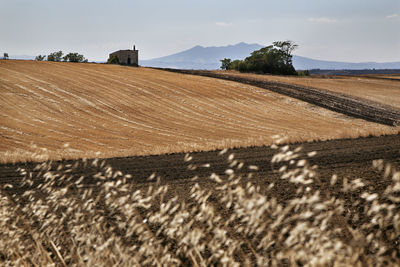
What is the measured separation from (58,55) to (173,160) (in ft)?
325

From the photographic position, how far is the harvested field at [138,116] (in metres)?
18.1

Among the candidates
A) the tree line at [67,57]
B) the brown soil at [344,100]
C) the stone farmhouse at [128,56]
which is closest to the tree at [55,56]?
the tree line at [67,57]

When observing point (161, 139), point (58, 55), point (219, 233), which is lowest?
point (161, 139)

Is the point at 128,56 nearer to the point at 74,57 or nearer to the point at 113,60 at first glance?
the point at 113,60

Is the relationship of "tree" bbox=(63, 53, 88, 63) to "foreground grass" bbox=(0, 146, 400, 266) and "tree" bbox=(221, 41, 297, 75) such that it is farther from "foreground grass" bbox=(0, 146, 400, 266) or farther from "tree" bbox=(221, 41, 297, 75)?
"foreground grass" bbox=(0, 146, 400, 266)

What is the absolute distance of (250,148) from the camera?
49.0 feet

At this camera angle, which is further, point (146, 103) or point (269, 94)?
point (269, 94)

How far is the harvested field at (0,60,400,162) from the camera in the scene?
18141 millimetres

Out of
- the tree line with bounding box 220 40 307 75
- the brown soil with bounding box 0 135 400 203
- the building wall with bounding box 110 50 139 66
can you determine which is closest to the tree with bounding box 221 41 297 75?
the tree line with bounding box 220 40 307 75

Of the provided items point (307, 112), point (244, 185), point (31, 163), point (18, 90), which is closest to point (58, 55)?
point (18, 90)

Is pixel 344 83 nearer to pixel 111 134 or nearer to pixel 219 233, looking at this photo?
pixel 111 134

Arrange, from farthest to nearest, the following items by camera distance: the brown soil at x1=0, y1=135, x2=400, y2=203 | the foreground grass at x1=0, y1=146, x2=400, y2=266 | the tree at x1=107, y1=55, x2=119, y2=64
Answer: the tree at x1=107, y1=55, x2=119, y2=64 < the brown soil at x1=0, y1=135, x2=400, y2=203 < the foreground grass at x1=0, y1=146, x2=400, y2=266

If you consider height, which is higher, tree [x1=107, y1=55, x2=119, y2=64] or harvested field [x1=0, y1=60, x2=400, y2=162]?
tree [x1=107, y1=55, x2=119, y2=64]

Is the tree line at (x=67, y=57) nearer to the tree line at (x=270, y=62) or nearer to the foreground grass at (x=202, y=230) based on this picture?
the tree line at (x=270, y=62)
